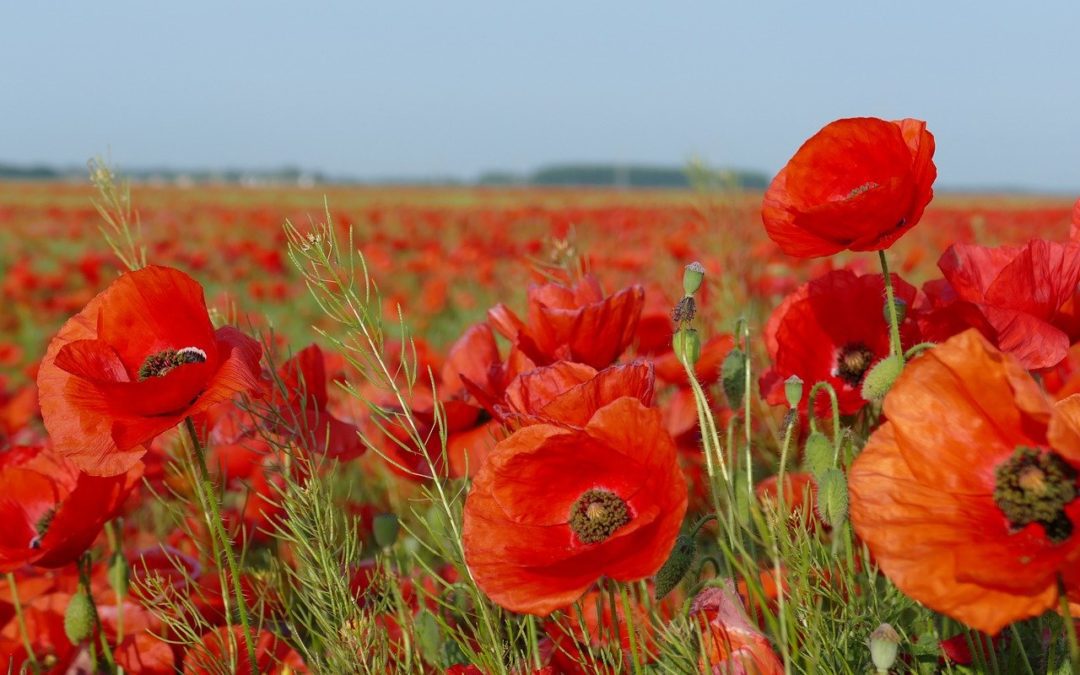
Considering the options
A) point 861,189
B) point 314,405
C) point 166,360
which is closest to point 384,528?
point 314,405

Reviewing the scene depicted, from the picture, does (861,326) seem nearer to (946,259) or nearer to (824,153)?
(946,259)

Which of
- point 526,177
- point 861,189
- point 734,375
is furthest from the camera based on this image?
point 526,177

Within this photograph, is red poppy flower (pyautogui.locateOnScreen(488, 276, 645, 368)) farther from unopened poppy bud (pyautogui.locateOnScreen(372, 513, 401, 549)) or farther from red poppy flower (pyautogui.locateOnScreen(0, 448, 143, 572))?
red poppy flower (pyautogui.locateOnScreen(0, 448, 143, 572))

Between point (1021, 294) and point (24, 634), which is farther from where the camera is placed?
point (24, 634)

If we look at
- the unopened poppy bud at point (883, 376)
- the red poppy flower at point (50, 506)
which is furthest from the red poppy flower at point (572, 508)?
the red poppy flower at point (50, 506)

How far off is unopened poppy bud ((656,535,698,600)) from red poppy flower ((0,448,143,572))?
1.97 feet

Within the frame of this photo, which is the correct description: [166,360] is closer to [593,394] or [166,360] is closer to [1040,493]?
[593,394]

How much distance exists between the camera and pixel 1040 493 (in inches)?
30.1

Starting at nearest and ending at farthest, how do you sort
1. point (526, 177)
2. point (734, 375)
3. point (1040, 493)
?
point (1040, 493), point (734, 375), point (526, 177)

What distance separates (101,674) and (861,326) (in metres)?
1.14

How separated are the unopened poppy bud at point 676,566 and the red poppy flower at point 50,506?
23.6 inches

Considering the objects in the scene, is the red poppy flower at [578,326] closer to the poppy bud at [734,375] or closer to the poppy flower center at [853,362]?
the poppy bud at [734,375]

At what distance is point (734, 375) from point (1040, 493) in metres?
0.44

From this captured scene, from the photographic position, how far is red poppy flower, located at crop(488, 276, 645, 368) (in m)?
1.20
